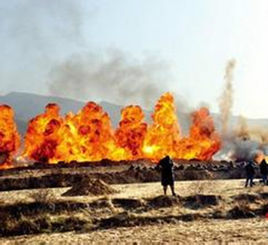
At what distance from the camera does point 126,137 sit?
71562mm

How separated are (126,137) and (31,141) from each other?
13313 mm

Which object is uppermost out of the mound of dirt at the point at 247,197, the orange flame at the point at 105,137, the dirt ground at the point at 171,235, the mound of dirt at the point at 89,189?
the orange flame at the point at 105,137

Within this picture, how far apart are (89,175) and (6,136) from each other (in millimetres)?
24470

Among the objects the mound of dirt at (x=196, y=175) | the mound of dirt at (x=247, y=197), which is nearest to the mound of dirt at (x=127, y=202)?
the mound of dirt at (x=247, y=197)

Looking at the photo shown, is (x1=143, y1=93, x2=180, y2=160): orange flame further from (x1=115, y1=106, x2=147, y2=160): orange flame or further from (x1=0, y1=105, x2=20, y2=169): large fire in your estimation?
(x1=0, y1=105, x2=20, y2=169): large fire

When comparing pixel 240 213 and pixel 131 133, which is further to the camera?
pixel 131 133

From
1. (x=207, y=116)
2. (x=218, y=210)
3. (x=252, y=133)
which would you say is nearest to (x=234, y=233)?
(x=218, y=210)

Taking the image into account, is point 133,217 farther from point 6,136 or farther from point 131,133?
point 131,133

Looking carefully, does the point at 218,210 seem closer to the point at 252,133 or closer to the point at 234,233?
the point at 234,233

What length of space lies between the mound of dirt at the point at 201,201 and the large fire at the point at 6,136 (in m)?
42.7

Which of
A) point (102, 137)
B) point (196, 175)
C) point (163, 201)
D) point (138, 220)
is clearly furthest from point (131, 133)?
point (138, 220)

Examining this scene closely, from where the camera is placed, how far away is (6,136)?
6712cm

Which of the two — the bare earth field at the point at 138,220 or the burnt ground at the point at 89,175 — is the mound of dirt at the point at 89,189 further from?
the burnt ground at the point at 89,175

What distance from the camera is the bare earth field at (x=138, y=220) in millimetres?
20328
